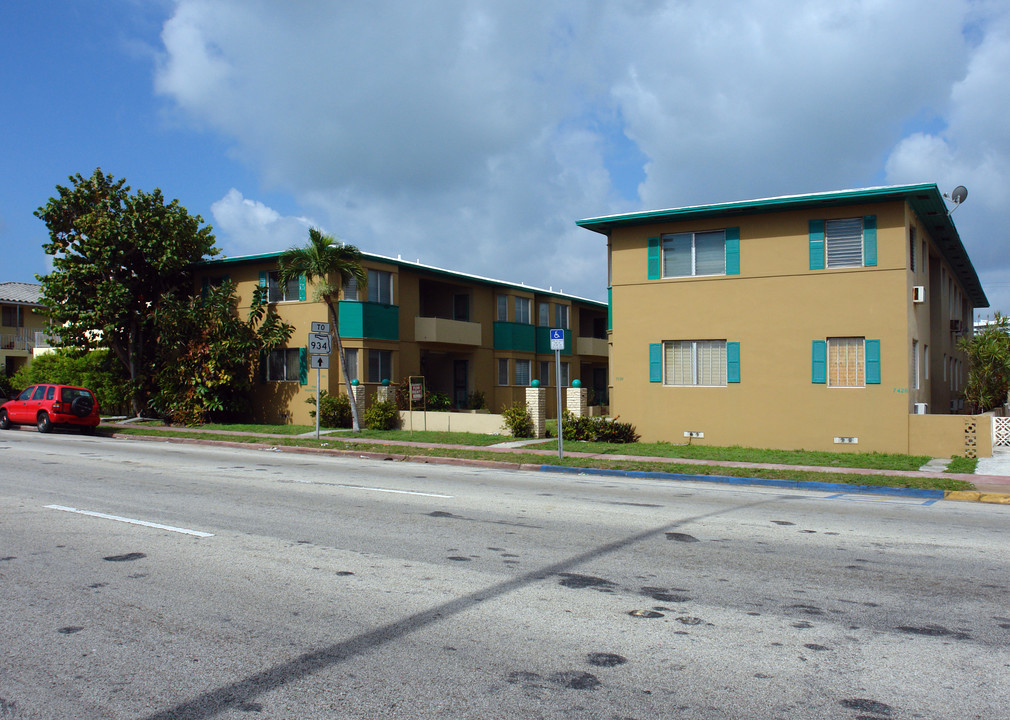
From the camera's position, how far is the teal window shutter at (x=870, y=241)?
20.2 m

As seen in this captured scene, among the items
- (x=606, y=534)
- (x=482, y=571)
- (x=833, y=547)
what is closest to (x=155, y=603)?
(x=482, y=571)

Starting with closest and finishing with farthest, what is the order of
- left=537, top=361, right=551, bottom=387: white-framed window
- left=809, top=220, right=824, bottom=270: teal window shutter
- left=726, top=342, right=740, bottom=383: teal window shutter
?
1. left=809, top=220, right=824, bottom=270: teal window shutter
2. left=726, top=342, right=740, bottom=383: teal window shutter
3. left=537, top=361, right=551, bottom=387: white-framed window

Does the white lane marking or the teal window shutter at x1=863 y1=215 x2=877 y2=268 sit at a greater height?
the teal window shutter at x1=863 y1=215 x2=877 y2=268

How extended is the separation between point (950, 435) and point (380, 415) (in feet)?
54.3

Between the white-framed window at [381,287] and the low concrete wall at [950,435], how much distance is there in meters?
18.0

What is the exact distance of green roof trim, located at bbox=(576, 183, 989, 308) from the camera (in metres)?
19.6

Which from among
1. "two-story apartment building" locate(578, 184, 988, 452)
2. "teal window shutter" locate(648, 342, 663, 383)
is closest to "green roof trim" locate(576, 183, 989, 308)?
"two-story apartment building" locate(578, 184, 988, 452)

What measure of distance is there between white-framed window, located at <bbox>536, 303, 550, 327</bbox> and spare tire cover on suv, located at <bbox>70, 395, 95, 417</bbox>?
1994 centimetres

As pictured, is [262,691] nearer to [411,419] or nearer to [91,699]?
[91,699]

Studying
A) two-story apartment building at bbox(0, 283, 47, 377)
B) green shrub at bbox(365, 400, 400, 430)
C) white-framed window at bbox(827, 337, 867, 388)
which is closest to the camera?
white-framed window at bbox(827, 337, 867, 388)

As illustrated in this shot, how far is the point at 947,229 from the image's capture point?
23766 millimetres

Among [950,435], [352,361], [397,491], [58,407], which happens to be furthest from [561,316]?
[397,491]

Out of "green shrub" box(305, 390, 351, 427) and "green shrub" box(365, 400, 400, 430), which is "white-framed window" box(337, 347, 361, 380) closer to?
"green shrub" box(305, 390, 351, 427)

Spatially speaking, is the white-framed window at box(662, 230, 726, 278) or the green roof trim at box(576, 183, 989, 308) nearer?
the green roof trim at box(576, 183, 989, 308)
